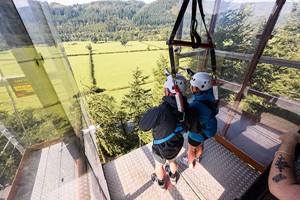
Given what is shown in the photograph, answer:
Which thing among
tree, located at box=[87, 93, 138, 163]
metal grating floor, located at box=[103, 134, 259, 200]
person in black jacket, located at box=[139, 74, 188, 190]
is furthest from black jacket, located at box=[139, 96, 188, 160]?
tree, located at box=[87, 93, 138, 163]

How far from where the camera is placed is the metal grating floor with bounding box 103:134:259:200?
2113mm

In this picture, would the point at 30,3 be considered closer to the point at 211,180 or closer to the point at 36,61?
the point at 36,61

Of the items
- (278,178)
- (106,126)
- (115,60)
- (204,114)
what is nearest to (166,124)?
(204,114)

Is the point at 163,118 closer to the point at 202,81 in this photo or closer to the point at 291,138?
the point at 202,81

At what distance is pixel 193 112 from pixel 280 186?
999mm

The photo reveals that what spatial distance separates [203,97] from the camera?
2.01 metres

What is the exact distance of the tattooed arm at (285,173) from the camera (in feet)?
2.89

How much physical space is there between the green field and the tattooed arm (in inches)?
1320

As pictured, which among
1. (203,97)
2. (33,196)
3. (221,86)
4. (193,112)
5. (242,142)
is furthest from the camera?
(221,86)

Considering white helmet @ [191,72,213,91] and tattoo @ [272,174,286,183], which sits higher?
white helmet @ [191,72,213,91]

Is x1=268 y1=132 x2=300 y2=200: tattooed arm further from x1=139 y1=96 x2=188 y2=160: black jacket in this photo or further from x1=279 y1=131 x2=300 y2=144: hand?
x1=139 y1=96 x2=188 y2=160: black jacket

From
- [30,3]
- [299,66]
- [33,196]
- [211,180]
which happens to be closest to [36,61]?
[30,3]

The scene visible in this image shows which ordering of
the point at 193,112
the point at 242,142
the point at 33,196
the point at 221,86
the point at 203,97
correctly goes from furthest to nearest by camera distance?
the point at 221,86, the point at 242,142, the point at 203,97, the point at 193,112, the point at 33,196

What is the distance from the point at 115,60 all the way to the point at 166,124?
→ 55051 millimetres
